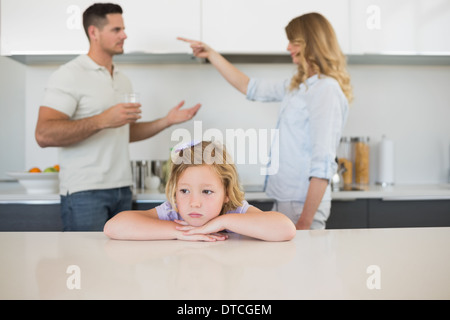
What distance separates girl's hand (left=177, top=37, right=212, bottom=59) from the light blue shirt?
21.1 inches

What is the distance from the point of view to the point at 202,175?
1028 millimetres

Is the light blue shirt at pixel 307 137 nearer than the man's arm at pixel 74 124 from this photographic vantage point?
Yes

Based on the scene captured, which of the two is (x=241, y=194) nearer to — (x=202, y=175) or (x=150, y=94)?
(x=202, y=175)

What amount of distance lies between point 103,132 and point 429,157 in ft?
5.55

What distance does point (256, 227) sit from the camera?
870mm

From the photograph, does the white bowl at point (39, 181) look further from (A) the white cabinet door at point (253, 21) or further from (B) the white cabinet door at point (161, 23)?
(A) the white cabinet door at point (253, 21)

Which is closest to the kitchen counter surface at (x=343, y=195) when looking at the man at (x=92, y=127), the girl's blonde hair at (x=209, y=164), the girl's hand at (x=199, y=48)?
the man at (x=92, y=127)

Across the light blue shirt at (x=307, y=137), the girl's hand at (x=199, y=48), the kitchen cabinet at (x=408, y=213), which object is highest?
the girl's hand at (x=199, y=48)

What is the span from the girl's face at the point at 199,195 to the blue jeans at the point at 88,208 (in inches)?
27.6

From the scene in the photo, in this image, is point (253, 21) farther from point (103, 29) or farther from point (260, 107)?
point (103, 29)

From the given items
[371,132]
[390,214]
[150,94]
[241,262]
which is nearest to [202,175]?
[241,262]

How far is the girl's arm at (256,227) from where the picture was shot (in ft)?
2.84

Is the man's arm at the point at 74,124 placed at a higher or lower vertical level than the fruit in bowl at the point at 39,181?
higher

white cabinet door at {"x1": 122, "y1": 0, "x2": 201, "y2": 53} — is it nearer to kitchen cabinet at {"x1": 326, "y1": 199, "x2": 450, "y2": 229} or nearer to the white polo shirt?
the white polo shirt
